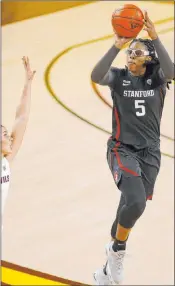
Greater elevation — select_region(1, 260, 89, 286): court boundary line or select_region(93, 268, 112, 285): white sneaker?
select_region(93, 268, 112, 285): white sneaker

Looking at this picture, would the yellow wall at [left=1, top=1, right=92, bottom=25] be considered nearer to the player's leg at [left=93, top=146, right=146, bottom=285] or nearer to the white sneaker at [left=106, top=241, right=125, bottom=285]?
the white sneaker at [left=106, top=241, right=125, bottom=285]

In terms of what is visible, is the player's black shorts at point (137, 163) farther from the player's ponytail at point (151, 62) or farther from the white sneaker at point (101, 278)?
the white sneaker at point (101, 278)

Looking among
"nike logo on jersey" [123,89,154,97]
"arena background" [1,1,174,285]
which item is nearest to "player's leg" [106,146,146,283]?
"nike logo on jersey" [123,89,154,97]

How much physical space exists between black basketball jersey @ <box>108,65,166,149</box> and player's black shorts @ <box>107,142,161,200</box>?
11 cm

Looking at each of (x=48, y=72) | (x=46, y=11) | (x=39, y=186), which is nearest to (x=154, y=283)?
(x=39, y=186)

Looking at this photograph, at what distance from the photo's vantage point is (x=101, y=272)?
9328 mm

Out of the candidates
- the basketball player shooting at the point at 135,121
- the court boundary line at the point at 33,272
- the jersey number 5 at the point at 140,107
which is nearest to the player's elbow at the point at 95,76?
the basketball player shooting at the point at 135,121

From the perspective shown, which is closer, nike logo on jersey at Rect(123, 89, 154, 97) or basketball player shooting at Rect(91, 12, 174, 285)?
basketball player shooting at Rect(91, 12, 174, 285)

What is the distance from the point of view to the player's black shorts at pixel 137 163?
8391 mm

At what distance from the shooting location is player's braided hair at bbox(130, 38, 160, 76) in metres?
8.00

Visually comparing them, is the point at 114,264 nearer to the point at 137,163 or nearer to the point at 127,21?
the point at 137,163

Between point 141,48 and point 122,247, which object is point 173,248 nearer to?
point 122,247

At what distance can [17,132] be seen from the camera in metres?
7.92

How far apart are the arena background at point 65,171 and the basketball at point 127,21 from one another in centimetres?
563
